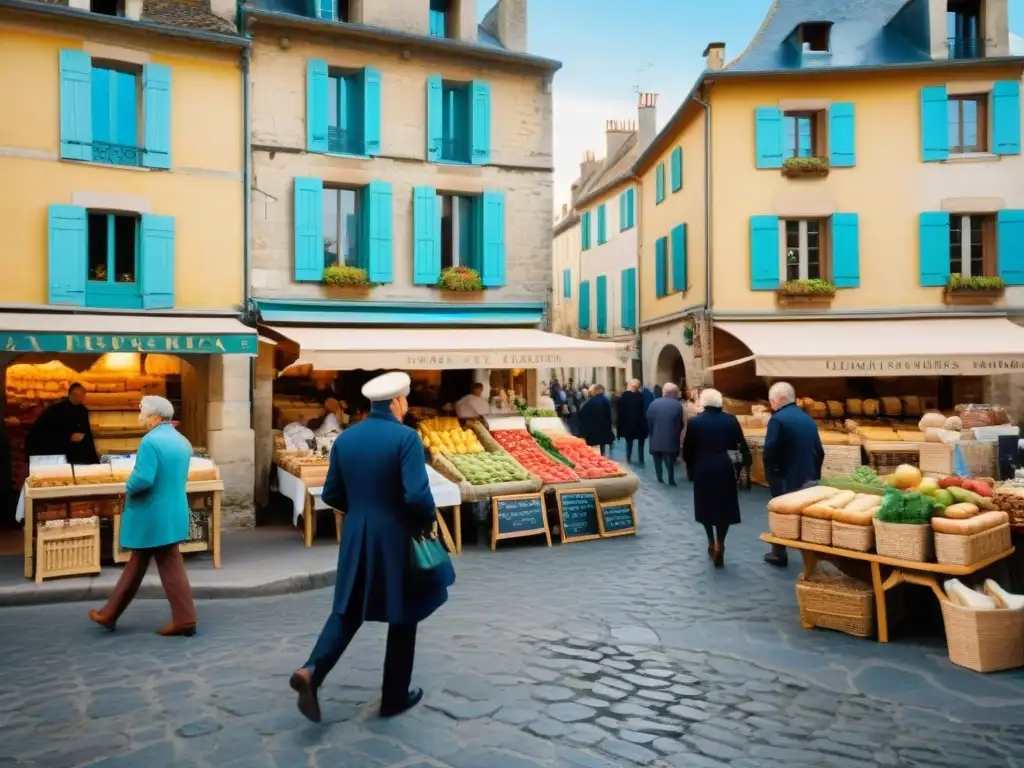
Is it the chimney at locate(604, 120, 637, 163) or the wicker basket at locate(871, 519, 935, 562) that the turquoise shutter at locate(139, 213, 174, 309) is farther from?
the chimney at locate(604, 120, 637, 163)

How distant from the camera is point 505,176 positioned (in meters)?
14.7

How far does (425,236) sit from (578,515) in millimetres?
5761

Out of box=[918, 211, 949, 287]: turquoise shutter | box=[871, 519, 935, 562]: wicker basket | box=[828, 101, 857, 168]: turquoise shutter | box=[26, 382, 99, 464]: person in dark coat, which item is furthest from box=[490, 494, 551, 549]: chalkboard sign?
box=[918, 211, 949, 287]: turquoise shutter

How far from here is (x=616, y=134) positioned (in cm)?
3206

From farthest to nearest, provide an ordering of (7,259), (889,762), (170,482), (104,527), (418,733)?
(7,259) < (104,527) < (170,482) < (418,733) < (889,762)

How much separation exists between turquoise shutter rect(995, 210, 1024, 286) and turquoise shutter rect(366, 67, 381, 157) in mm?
12893

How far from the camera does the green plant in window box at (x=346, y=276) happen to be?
13.3 meters

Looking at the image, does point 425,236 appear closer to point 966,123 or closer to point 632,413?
point 632,413

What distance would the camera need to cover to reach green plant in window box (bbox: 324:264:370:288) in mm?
13312

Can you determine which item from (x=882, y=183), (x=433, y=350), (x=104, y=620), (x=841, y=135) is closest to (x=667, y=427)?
(x=433, y=350)

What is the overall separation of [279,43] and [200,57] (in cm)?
142

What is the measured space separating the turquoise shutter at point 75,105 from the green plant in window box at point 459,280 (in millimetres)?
5417

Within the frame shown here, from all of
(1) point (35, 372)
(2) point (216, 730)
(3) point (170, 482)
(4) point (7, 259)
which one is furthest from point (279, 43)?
(2) point (216, 730)

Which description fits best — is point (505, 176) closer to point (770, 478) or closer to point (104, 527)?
point (770, 478)
